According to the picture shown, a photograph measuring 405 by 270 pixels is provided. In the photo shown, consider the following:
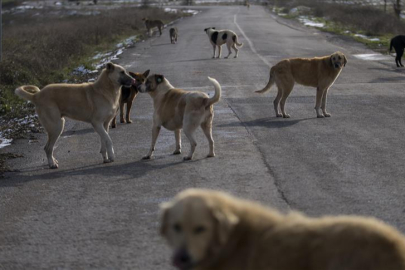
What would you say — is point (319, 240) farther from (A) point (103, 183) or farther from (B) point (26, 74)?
(B) point (26, 74)

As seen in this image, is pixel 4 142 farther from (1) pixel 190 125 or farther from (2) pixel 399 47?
(2) pixel 399 47

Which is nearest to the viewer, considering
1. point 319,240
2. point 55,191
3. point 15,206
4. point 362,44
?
point 319,240

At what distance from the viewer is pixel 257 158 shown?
10.8 meters

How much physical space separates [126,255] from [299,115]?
29.4 feet

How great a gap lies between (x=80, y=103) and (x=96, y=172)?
1518 mm

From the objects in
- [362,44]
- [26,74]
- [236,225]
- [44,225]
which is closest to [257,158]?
[44,225]

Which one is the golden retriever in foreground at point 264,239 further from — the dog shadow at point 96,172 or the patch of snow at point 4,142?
the patch of snow at point 4,142

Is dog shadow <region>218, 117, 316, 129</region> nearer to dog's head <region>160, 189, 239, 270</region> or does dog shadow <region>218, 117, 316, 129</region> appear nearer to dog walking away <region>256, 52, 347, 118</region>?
dog walking away <region>256, 52, 347, 118</region>

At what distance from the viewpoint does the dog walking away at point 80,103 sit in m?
11.3

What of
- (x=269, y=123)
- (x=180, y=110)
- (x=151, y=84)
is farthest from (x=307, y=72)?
(x=180, y=110)

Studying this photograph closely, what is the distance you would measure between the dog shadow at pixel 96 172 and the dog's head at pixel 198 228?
19.6 ft

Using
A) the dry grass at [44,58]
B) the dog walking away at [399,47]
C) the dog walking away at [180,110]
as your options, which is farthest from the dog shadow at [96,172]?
the dog walking away at [399,47]

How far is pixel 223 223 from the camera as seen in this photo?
393cm

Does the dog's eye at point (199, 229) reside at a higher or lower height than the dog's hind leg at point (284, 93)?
higher
